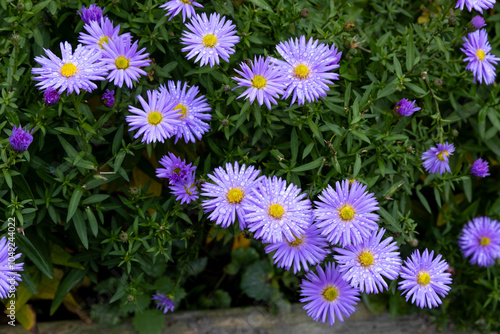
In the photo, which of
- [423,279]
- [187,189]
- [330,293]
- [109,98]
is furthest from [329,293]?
[109,98]

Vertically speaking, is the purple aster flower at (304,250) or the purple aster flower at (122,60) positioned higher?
the purple aster flower at (122,60)

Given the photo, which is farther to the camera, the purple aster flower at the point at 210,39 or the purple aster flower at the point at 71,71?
the purple aster flower at the point at 210,39

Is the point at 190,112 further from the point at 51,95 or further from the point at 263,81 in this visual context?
the point at 51,95

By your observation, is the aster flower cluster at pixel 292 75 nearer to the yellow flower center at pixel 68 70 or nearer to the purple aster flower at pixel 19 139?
the yellow flower center at pixel 68 70

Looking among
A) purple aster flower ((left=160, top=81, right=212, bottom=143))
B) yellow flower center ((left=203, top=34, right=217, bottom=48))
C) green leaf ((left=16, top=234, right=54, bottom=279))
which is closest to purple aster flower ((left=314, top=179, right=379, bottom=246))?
purple aster flower ((left=160, top=81, right=212, bottom=143))

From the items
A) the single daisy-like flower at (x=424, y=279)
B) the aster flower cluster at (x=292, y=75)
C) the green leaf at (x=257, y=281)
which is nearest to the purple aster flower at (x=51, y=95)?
the aster flower cluster at (x=292, y=75)

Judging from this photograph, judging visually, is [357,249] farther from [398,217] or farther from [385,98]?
[385,98]

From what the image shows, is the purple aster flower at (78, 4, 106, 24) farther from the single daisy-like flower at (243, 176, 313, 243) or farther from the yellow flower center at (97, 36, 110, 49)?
the single daisy-like flower at (243, 176, 313, 243)

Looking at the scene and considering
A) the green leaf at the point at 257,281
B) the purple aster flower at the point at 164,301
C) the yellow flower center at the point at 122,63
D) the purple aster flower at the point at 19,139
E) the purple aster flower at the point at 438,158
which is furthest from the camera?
the green leaf at the point at 257,281
